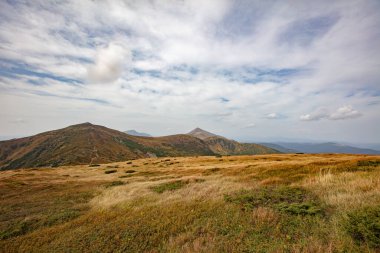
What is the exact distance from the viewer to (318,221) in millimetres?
7328

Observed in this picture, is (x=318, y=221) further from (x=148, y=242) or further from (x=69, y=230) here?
(x=69, y=230)

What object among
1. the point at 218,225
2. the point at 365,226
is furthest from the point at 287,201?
the point at 218,225

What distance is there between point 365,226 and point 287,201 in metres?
4.20

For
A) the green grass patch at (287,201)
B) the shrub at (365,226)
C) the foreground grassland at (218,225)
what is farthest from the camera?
the green grass patch at (287,201)

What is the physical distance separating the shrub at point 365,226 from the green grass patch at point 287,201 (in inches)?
65.6

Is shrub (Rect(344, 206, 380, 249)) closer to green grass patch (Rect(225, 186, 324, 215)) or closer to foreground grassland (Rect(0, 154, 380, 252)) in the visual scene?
foreground grassland (Rect(0, 154, 380, 252))

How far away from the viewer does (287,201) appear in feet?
33.2

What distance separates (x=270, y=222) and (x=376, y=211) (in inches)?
134

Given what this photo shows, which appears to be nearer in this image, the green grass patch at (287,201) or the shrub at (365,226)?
the shrub at (365,226)

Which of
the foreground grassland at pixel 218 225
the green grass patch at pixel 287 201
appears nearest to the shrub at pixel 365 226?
the foreground grassland at pixel 218 225

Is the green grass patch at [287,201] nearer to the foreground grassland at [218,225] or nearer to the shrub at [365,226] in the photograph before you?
the foreground grassland at [218,225]

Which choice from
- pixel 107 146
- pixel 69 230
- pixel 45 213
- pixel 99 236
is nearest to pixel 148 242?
pixel 99 236

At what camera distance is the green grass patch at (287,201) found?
8.45m

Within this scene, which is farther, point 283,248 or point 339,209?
point 339,209
